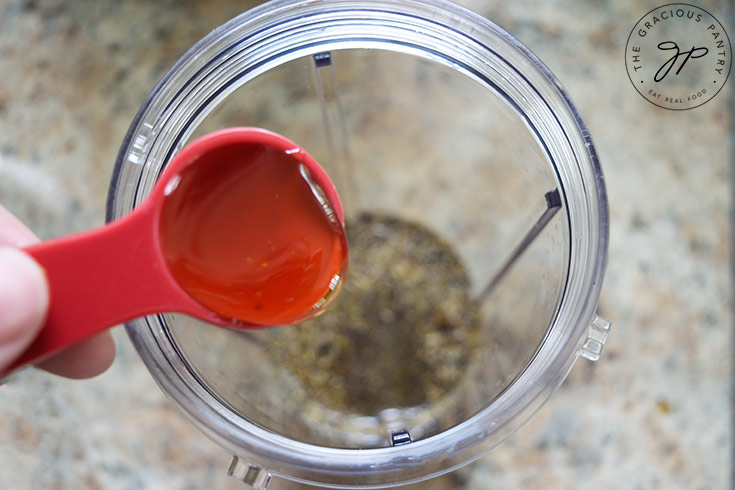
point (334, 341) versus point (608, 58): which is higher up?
point (608, 58)

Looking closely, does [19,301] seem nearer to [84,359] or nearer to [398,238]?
[84,359]

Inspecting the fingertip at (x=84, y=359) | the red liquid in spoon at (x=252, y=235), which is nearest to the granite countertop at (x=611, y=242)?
the fingertip at (x=84, y=359)

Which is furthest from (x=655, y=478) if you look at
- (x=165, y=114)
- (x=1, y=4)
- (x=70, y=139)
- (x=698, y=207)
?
(x=1, y=4)

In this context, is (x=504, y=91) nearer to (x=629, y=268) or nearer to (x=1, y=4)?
(x=629, y=268)

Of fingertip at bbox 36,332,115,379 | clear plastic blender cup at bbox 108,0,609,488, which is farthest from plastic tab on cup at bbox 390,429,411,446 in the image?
fingertip at bbox 36,332,115,379

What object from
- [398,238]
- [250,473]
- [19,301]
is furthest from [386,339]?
[19,301]

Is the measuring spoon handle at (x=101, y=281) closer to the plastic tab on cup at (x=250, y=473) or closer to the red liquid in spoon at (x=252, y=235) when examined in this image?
the red liquid in spoon at (x=252, y=235)
